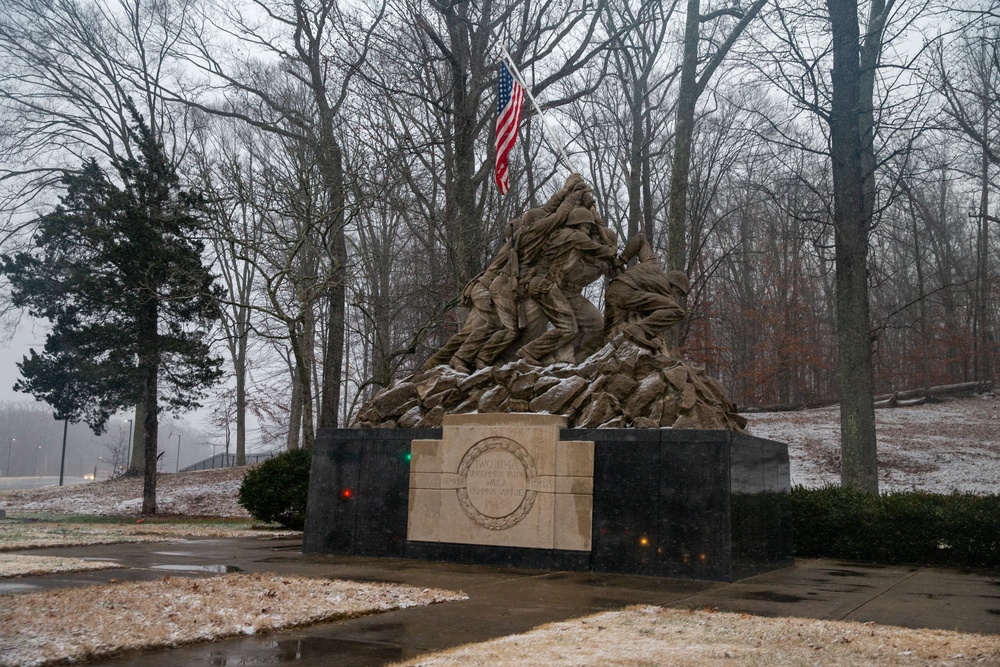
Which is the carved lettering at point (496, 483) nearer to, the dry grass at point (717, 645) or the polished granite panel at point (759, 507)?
the polished granite panel at point (759, 507)

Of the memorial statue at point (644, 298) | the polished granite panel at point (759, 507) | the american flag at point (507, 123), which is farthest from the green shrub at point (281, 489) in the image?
the polished granite panel at point (759, 507)

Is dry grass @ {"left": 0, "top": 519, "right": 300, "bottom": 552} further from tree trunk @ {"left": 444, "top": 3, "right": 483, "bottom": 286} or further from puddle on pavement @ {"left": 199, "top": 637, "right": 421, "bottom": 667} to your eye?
puddle on pavement @ {"left": 199, "top": 637, "right": 421, "bottom": 667}

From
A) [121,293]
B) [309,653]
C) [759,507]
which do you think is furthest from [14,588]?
[121,293]

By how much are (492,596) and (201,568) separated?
382 centimetres

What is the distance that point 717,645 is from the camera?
588cm

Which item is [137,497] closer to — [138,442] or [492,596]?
[138,442]

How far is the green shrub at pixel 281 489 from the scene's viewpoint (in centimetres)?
1769

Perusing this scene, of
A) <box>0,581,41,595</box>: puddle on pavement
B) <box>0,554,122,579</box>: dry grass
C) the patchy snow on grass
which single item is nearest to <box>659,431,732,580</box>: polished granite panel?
<box>0,554,122,579</box>: dry grass

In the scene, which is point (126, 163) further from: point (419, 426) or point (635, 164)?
point (419, 426)

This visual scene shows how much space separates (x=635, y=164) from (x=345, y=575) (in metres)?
16.9

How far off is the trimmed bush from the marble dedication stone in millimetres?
5223

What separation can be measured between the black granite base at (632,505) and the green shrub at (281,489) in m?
5.49

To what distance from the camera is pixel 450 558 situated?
11344 mm

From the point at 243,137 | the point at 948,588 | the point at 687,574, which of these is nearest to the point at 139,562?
the point at 687,574
